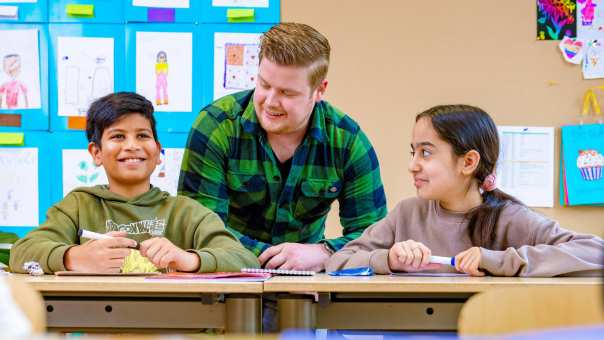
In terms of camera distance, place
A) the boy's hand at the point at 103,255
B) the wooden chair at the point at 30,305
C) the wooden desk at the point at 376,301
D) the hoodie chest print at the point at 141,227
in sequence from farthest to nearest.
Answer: the hoodie chest print at the point at 141,227, the boy's hand at the point at 103,255, the wooden desk at the point at 376,301, the wooden chair at the point at 30,305

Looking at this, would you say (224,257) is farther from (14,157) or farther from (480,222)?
(14,157)

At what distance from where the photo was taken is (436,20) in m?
3.51

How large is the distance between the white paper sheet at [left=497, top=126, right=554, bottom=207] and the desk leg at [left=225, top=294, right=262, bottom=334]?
2139 mm

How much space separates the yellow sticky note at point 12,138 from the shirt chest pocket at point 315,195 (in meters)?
1.51

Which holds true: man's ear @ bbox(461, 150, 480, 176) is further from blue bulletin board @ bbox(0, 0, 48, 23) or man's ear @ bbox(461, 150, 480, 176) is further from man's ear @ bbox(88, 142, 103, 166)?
blue bulletin board @ bbox(0, 0, 48, 23)

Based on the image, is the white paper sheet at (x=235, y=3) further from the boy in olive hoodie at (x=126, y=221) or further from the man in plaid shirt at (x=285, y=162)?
the boy in olive hoodie at (x=126, y=221)

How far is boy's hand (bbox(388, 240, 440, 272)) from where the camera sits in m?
1.85

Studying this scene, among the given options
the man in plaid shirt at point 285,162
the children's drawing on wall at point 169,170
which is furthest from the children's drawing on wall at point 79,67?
the man in plaid shirt at point 285,162

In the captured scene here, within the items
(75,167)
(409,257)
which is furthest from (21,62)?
(409,257)

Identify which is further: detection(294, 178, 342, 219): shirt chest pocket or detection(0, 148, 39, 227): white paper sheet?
detection(0, 148, 39, 227): white paper sheet

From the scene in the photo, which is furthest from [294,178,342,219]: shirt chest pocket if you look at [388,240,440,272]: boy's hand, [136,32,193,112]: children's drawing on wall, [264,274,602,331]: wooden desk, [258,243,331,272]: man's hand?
[136,32,193,112]: children's drawing on wall

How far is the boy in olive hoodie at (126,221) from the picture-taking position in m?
1.87

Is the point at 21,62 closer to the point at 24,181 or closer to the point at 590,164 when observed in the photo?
the point at 24,181

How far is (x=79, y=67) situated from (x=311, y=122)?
1.44 metres
